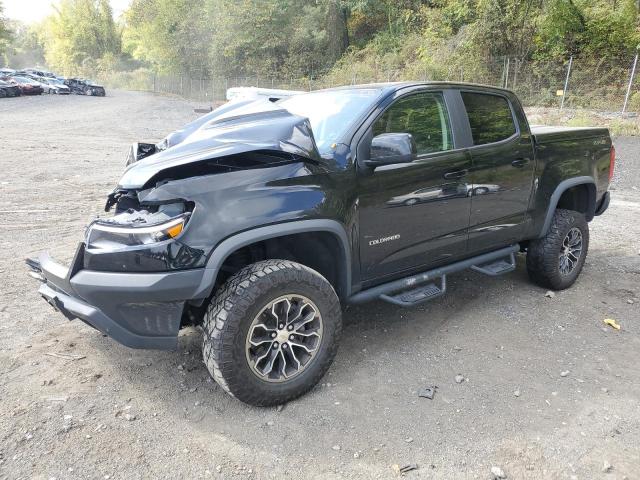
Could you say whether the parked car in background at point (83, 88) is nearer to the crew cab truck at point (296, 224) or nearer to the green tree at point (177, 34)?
the green tree at point (177, 34)

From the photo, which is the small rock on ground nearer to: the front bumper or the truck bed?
the front bumper

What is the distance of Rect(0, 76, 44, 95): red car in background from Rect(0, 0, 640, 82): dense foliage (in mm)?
14070

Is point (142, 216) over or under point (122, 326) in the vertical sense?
over

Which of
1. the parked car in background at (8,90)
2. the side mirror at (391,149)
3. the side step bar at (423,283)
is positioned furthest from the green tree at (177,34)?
the side mirror at (391,149)

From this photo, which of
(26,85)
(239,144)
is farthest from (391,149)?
(26,85)

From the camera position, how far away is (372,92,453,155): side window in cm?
363

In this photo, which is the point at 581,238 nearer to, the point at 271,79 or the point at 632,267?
the point at 632,267

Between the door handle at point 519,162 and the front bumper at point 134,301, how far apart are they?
9.32 ft

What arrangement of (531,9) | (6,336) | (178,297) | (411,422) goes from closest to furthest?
(178,297)
(411,422)
(6,336)
(531,9)

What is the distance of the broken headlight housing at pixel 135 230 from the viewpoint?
2.71m

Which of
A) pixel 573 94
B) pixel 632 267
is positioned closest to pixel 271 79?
pixel 573 94

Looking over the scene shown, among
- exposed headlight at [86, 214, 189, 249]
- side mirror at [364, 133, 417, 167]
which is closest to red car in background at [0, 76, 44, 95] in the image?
exposed headlight at [86, 214, 189, 249]

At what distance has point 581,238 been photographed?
5.04m

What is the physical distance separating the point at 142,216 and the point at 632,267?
5111 mm
